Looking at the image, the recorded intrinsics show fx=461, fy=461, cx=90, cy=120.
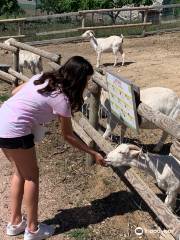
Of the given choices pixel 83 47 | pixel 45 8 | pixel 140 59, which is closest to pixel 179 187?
pixel 140 59

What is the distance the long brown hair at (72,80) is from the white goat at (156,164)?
0.85 metres

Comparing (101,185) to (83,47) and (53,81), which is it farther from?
(83,47)

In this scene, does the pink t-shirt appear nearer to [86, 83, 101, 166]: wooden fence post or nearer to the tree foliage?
[86, 83, 101, 166]: wooden fence post

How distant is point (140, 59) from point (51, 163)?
305 inches

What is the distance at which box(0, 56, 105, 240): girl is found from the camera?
3670 mm

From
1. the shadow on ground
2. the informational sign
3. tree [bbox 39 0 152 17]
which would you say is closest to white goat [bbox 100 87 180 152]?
the informational sign

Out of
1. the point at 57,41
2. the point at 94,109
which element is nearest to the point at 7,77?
the point at 94,109

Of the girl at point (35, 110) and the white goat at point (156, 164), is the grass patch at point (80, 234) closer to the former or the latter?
the girl at point (35, 110)

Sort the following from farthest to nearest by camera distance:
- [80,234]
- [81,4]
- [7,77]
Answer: [81,4]
[7,77]
[80,234]

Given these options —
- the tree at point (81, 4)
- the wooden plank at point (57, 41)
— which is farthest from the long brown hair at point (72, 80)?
the tree at point (81, 4)

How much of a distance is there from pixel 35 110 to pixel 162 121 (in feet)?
3.51

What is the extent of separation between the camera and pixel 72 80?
3.66 m

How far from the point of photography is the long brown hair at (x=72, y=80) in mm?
3645

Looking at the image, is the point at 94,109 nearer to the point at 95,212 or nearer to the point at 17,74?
the point at 95,212
